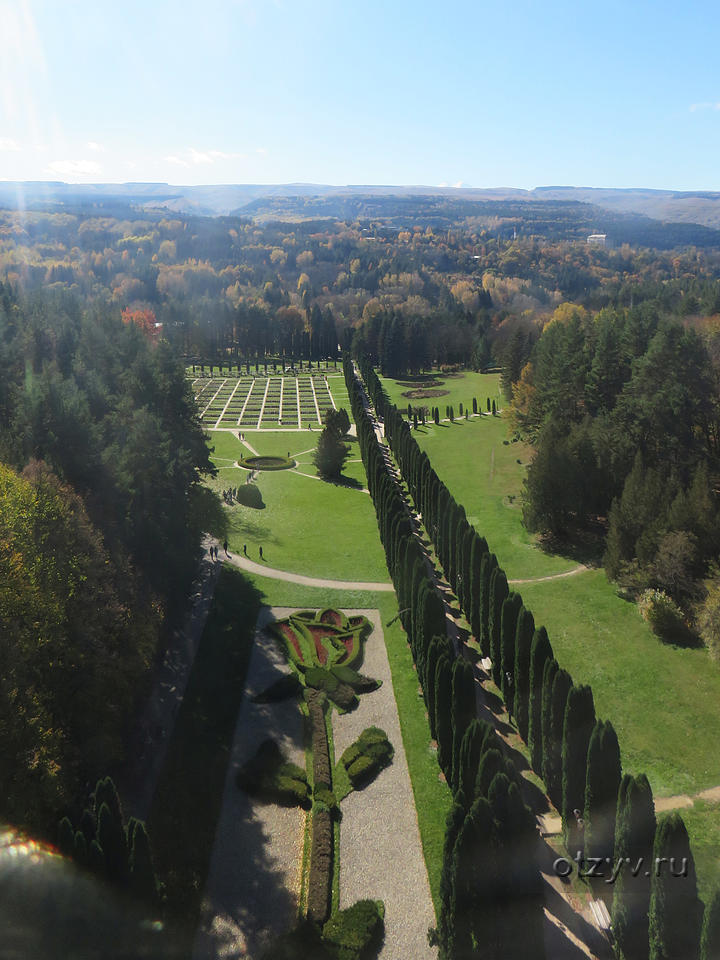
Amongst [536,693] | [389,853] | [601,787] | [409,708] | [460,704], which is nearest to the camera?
[601,787]

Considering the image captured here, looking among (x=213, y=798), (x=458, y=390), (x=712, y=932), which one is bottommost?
(x=213, y=798)

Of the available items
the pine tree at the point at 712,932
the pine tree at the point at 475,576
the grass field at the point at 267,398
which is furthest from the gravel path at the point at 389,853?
the grass field at the point at 267,398

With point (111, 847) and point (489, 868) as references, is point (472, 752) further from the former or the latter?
point (111, 847)

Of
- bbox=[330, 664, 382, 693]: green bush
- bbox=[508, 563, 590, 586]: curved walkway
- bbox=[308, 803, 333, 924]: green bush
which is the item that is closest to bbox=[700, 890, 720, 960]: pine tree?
bbox=[308, 803, 333, 924]: green bush

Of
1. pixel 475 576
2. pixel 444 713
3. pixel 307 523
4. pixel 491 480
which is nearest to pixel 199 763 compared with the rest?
pixel 444 713

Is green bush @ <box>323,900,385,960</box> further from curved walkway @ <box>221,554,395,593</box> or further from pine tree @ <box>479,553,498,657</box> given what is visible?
curved walkway @ <box>221,554,395,593</box>

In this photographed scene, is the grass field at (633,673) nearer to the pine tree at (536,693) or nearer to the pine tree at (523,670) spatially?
the pine tree at (536,693)
